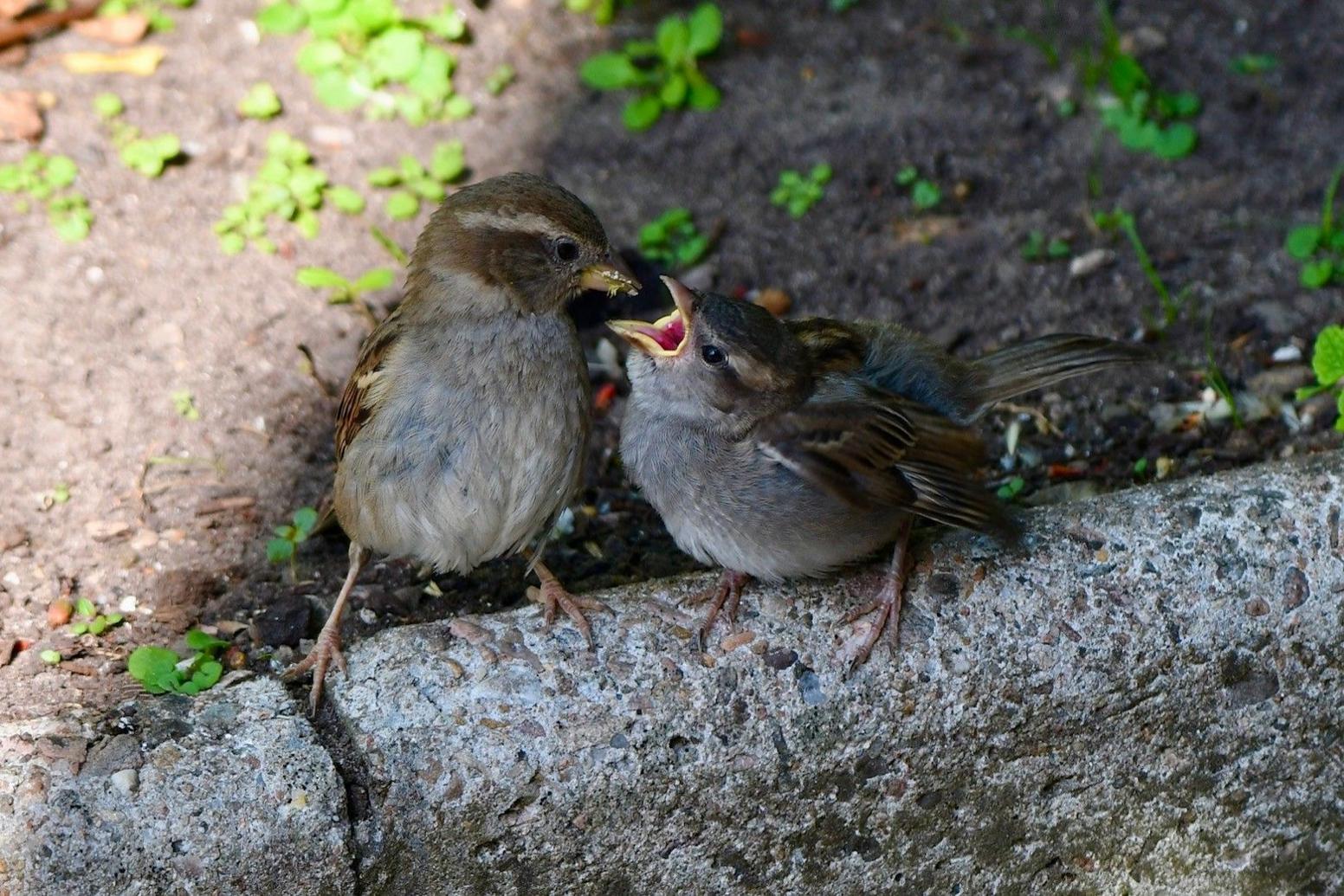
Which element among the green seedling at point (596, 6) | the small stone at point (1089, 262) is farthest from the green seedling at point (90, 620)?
the green seedling at point (596, 6)

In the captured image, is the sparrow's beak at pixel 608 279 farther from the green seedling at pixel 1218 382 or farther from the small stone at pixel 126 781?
the green seedling at pixel 1218 382

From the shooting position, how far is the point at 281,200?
491 cm

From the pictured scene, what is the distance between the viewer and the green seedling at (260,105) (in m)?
5.18

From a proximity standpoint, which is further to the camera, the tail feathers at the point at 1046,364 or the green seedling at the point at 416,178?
the green seedling at the point at 416,178

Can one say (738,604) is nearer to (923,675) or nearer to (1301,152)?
(923,675)

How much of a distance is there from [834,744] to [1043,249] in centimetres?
234

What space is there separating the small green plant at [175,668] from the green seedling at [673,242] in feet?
6.98

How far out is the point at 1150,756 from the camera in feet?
10.9

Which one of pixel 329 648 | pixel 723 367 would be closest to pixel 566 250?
pixel 723 367

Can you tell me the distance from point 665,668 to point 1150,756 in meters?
1.13

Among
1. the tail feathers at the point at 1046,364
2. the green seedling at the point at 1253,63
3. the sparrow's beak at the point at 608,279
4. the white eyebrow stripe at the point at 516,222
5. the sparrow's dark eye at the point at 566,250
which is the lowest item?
the green seedling at the point at 1253,63

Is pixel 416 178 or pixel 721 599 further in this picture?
pixel 416 178

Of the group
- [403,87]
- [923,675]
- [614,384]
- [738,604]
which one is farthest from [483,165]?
[923,675]

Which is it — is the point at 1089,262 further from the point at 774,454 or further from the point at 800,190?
the point at 774,454
